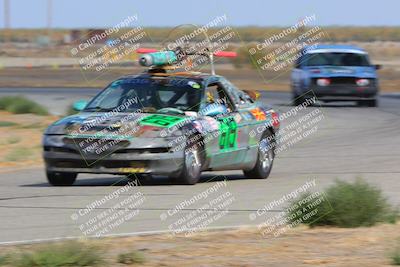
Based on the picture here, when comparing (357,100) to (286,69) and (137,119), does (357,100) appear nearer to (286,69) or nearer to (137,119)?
(137,119)

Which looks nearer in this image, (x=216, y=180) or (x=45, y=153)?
(x=45, y=153)

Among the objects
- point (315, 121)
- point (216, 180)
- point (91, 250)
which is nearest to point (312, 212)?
point (91, 250)

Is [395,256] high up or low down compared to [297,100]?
up

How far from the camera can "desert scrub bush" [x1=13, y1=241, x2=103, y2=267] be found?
838 centimetres

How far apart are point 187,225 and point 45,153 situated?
12.8 ft

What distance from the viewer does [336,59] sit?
32844 mm

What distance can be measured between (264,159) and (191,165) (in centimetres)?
210

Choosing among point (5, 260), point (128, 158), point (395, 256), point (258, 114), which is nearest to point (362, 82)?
point (258, 114)

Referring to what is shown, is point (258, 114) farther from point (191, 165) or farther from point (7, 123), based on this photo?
point (7, 123)

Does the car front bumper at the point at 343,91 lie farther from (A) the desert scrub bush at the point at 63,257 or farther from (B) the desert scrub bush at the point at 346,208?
(A) the desert scrub bush at the point at 63,257

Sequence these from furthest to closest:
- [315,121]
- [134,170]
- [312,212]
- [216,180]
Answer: [315,121]
[216,180]
[134,170]
[312,212]

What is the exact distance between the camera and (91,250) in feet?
28.1

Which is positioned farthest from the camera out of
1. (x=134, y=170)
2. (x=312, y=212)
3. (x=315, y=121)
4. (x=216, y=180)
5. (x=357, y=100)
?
(x=357, y=100)

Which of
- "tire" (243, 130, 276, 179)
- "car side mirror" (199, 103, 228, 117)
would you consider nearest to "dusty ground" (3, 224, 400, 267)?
"car side mirror" (199, 103, 228, 117)
